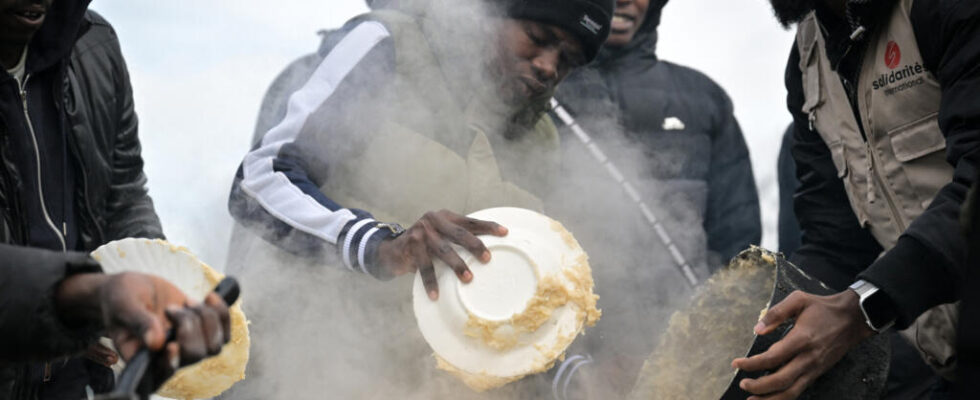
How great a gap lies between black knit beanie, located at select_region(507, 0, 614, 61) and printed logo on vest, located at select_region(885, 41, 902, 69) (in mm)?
963

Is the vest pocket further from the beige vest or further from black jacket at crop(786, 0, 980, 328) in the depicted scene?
black jacket at crop(786, 0, 980, 328)

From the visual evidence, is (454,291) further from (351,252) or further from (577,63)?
(577,63)

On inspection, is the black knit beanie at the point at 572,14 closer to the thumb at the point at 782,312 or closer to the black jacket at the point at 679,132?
the black jacket at the point at 679,132

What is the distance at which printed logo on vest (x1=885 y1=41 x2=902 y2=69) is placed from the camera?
2564 millimetres

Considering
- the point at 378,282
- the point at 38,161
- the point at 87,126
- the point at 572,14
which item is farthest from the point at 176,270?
the point at 572,14

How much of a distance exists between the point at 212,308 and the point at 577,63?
2.13 metres

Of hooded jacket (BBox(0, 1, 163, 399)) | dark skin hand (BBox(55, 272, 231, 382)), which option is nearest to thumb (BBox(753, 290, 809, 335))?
dark skin hand (BBox(55, 272, 231, 382))

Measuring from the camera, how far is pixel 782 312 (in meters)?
2.22

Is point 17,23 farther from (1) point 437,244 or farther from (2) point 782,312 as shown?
(2) point 782,312

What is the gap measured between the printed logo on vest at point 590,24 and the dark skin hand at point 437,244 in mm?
950

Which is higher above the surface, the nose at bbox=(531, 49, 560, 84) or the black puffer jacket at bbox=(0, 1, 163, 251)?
the black puffer jacket at bbox=(0, 1, 163, 251)

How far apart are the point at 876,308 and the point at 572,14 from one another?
4.58ft

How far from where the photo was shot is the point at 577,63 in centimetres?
333

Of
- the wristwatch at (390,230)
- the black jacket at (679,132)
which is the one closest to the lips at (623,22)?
the black jacket at (679,132)
